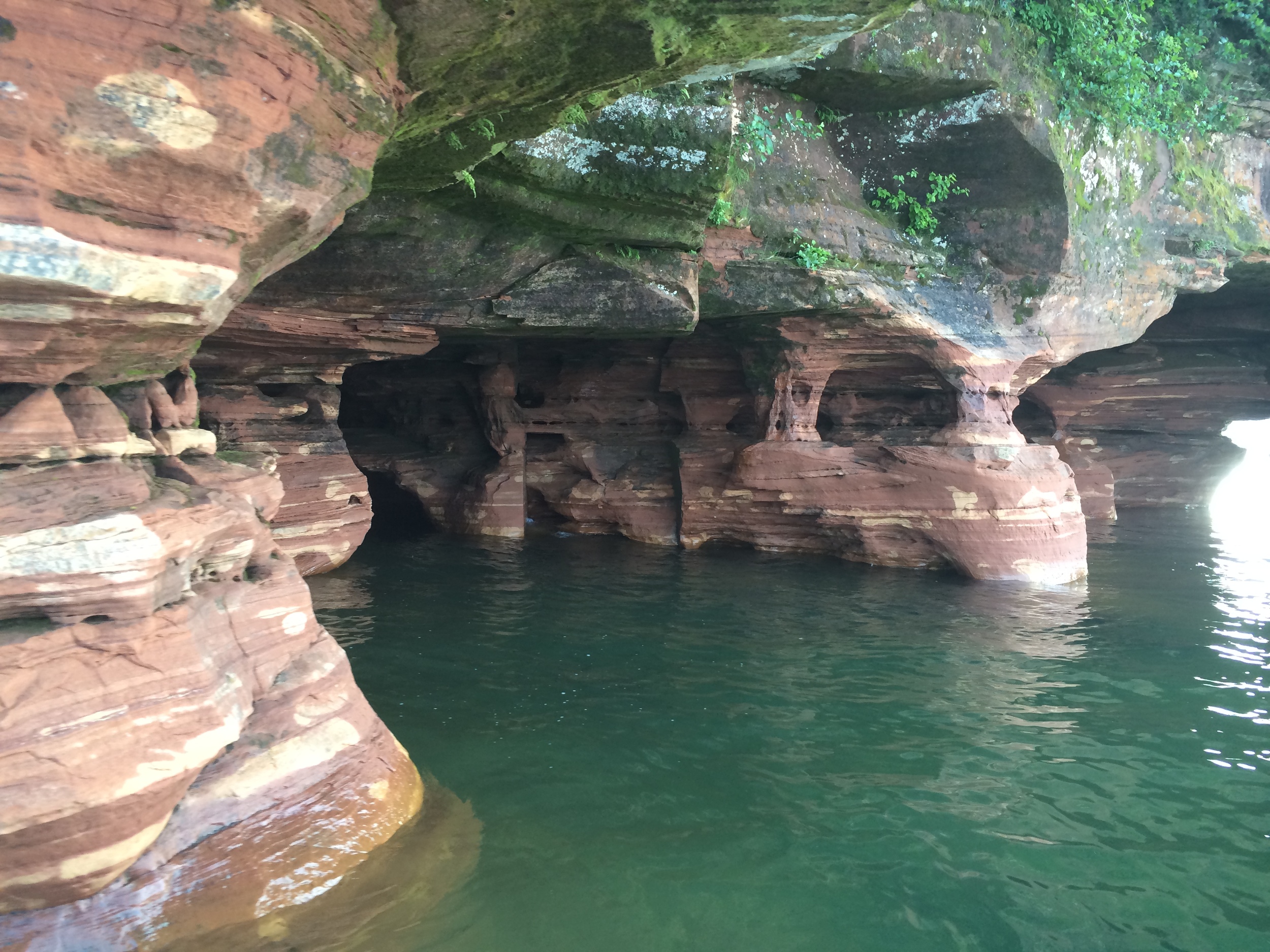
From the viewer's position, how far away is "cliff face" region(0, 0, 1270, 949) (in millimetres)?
3453

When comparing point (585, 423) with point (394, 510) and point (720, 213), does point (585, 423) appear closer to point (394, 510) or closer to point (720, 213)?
point (394, 510)

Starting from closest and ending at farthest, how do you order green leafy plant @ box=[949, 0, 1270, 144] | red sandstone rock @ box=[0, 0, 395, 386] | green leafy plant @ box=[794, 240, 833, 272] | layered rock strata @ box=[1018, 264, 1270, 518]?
red sandstone rock @ box=[0, 0, 395, 386] → green leafy plant @ box=[794, 240, 833, 272] → green leafy plant @ box=[949, 0, 1270, 144] → layered rock strata @ box=[1018, 264, 1270, 518]

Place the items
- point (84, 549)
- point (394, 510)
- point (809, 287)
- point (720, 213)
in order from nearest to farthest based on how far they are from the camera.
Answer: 1. point (84, 549)
2. point (720, 213)
3. point (809, 287)
4. point (394, 510)

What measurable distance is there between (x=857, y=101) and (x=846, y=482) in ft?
19.2

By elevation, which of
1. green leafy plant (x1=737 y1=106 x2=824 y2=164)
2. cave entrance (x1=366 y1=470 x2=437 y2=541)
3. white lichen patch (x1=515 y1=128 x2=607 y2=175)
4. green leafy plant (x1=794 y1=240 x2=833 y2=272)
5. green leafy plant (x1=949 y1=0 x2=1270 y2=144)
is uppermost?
green leafy plant (x1=949 y1=0 x2=1270 y2=144)

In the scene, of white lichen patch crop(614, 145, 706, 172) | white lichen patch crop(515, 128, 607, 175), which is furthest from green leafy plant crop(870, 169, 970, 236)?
white lichen patch crop(515, 128, 607, 175)

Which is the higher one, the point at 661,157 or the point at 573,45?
the point at 661,157

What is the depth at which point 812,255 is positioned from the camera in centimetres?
1098

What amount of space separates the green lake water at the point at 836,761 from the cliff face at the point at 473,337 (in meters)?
1.32

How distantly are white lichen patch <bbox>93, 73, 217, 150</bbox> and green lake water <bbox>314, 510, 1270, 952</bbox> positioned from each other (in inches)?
152

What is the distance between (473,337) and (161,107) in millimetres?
9925

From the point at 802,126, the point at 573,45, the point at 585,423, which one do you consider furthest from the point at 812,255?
the point at 573,45

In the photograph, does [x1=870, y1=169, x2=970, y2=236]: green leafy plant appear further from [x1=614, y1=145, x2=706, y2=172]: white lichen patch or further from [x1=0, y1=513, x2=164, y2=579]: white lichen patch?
[x1=0, y1=513, x2=164, y2=579]: white lichen patch

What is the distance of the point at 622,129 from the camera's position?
7656 mm
